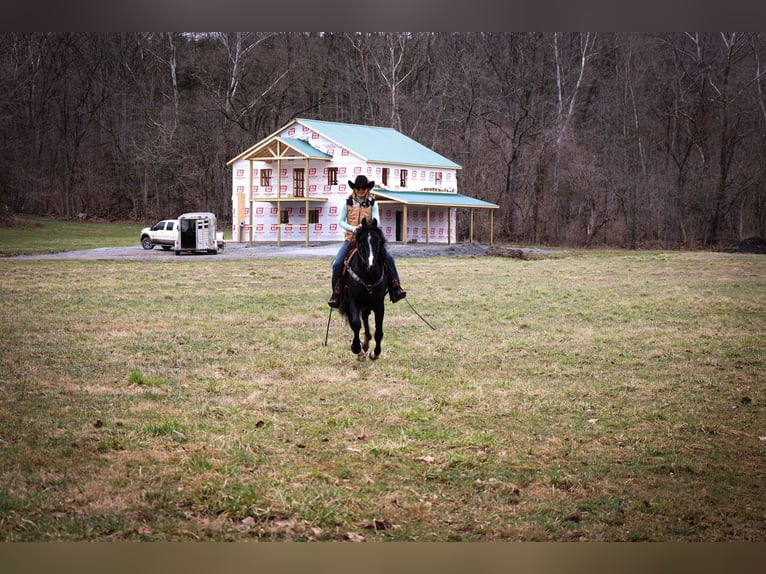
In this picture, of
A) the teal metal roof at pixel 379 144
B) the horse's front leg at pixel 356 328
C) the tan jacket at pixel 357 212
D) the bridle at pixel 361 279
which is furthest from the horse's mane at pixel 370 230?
the teal metal roof at pixel 379 144

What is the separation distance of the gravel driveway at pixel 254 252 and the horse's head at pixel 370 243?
22690 mm

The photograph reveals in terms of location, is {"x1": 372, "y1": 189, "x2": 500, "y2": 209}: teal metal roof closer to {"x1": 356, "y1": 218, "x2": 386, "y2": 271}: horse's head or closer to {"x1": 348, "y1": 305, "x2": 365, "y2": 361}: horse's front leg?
{"x1": 348, "y1": 305, "x2": 365, "y2": 361}: horse's front leg

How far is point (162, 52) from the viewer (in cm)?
3262

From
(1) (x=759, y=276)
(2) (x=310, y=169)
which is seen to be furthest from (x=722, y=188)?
(2) (x=310, y=169)

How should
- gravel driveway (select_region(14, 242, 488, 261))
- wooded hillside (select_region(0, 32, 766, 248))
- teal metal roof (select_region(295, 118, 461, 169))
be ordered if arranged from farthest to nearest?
teal metal roof (select_region(295, 118, 461, 169)) < gravel driveway (select_region(14, 242, 488, 261)) < wooded hillside (select_region(0, 32, 766, 248))

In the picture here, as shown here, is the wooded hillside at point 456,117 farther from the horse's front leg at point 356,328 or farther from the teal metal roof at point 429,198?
the horse's front leg at point 356,328

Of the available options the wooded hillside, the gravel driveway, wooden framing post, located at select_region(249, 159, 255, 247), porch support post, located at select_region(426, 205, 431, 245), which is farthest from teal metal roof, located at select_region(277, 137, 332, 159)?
porch support post, located at select_region(426, 205, 431, 245)

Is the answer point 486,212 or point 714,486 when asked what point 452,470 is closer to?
point 714,486

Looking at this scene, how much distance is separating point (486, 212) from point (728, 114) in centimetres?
1807

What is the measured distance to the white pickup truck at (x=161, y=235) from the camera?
121 feet

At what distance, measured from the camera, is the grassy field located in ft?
16.1

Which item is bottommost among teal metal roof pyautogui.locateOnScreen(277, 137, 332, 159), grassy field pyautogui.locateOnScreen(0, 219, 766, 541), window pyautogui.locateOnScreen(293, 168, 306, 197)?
grassy field pyautogui.locateOnScreen(0, 219, 766, 541)

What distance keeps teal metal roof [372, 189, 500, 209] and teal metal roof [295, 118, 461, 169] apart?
153 centimetres

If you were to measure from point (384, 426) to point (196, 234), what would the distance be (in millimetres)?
29413
